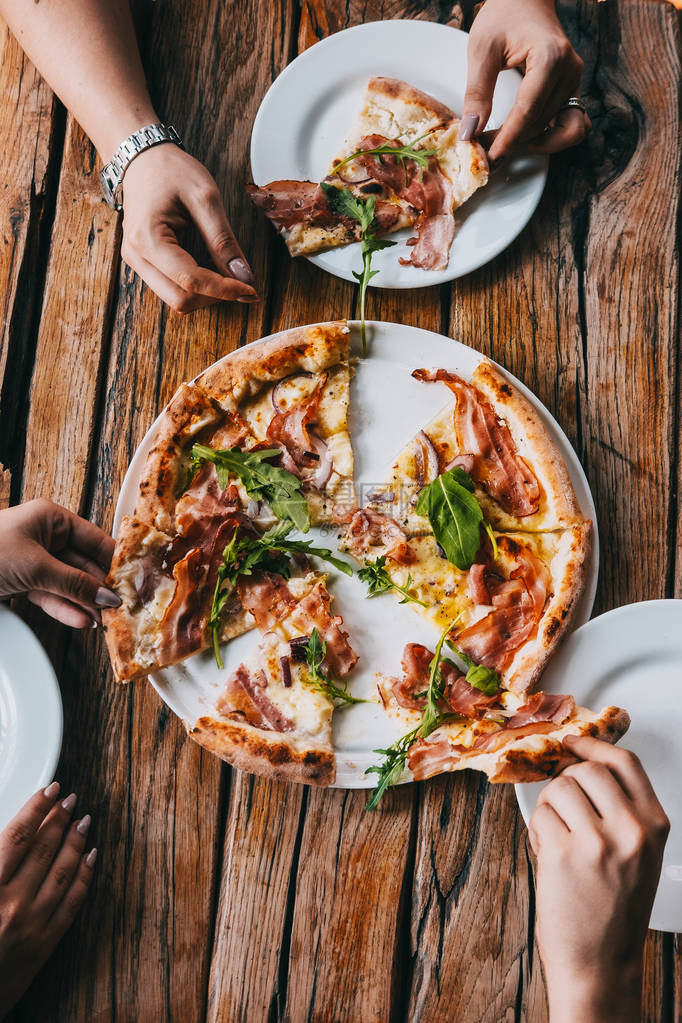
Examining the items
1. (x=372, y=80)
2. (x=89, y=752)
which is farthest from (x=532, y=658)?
(x=372, y=80)

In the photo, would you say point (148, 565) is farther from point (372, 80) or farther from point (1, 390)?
point (372, 80)

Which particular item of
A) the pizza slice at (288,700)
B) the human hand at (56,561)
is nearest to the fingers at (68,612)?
the human hand at (56,561)

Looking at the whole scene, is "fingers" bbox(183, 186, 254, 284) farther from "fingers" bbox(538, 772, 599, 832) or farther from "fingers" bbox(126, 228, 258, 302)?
"fingers" bbox(538, 772, 599, 832)

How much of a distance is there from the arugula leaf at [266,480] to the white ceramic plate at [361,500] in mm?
141

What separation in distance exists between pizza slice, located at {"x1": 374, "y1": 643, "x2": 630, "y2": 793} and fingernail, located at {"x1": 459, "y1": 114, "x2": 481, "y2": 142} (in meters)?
1.51

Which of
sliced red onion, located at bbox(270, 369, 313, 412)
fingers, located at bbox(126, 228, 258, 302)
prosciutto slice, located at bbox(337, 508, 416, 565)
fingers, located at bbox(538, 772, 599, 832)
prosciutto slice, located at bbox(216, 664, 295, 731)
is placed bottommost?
fingers, located at bbox(538, 772, 599, 832)

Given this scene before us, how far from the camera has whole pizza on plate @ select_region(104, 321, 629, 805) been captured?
222cm

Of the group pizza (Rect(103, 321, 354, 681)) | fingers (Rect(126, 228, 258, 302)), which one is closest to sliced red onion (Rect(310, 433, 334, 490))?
pizza (Rect(103, 321, 354, 681))

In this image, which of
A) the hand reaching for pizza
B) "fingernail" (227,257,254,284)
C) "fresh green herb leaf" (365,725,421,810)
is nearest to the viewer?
the hand reaching for pizza

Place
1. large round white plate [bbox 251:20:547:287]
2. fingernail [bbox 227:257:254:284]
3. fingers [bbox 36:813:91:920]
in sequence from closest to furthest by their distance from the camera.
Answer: fingers [bbox 36:813:91:920]
fingernail [bbox 227:257:254:284]
large round white plate [bbox 251:20:547:287]

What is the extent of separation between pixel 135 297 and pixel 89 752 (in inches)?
56.8

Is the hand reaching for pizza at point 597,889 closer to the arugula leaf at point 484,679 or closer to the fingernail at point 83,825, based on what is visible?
the arugula leaf at point 484,679

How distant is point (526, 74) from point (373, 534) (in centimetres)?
139

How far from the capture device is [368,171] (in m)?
2.53
